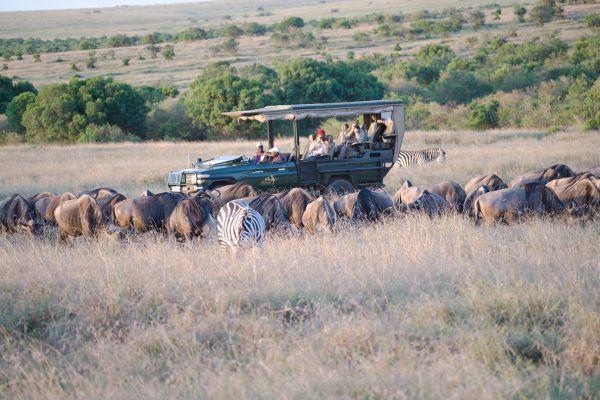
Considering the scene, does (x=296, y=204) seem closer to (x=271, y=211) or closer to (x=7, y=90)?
(x=271, y=211)

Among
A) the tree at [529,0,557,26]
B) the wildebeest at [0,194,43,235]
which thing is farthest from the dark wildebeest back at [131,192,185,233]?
the tree at [529,0,557,26]

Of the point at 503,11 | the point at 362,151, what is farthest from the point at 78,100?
the point at 503,11

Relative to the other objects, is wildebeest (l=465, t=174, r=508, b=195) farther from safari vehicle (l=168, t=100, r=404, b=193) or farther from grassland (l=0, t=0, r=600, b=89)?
grassland (l=0, t=0, r=600, b=89)

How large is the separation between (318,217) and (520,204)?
9.53 ft

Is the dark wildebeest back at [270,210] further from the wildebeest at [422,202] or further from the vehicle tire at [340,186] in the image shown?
the vehicle tire at [340,186]

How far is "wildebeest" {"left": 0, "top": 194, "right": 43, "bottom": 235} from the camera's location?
1186 centimetres

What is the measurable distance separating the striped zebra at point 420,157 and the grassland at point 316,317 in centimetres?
1168

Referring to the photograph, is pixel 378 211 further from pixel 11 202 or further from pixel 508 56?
pixel 508 56

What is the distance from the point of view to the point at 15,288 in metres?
7.65

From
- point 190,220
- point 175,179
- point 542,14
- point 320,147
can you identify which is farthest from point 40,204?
point 542,14

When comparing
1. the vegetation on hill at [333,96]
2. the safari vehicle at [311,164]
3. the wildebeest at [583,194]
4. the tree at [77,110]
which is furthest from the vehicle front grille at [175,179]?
the tree at [77,110]

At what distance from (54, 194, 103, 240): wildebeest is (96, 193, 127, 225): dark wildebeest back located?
0.51 feet

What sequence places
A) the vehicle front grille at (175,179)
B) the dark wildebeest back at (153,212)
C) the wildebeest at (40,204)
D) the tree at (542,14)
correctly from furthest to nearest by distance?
the tree at (542,14) < the vehicle front grille at (175,179) < the wildebeest at (40,204) < the dark wildebeest back at (153,212)

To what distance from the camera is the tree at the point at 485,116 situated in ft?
116
